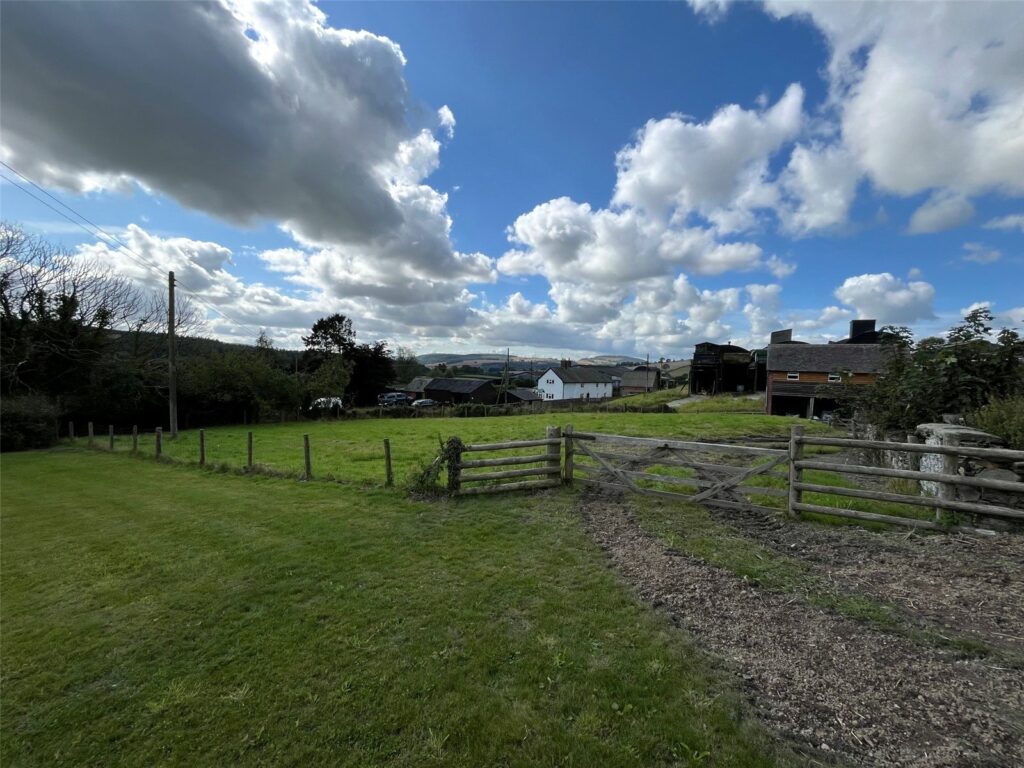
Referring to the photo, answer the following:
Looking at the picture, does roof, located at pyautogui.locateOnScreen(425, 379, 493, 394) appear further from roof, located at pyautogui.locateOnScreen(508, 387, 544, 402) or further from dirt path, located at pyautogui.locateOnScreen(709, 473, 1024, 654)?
dirt path, located at pyautogui.locateOnScreen(709, 473, 1024, 654)

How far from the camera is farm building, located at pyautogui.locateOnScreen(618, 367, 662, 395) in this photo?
75000 millimetres

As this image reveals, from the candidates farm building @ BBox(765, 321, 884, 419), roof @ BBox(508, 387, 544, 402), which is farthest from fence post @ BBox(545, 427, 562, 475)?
roof @ BBox(508, 387, 544, 402)

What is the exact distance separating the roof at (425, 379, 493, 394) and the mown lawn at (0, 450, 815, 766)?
200 feet

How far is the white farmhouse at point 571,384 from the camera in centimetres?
7556

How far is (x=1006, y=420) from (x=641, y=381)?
2812 inches

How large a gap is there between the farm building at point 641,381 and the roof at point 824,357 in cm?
3593

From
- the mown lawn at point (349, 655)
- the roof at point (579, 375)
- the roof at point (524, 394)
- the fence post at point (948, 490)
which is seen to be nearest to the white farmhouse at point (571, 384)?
the roof at point (579, 375)

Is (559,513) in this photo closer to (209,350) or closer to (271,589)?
(271,589)

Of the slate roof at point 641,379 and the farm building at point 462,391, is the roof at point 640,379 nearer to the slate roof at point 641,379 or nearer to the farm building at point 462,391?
the slate roof at point 641,379

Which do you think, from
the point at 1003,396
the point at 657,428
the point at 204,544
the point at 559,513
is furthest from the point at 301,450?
the point at 1003,396

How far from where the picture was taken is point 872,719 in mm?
2799

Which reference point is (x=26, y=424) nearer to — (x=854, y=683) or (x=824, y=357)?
(x=854, y=683)

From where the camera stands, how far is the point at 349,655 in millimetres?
3625

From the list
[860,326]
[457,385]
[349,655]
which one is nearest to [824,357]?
[860,326]
